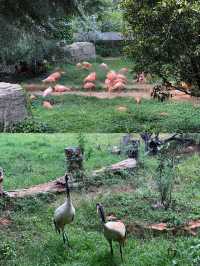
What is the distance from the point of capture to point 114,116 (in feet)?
46.4

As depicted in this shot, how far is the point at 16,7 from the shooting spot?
5.88 m

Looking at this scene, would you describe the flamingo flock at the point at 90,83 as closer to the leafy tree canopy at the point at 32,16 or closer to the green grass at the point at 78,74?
the green grass at the point at 78,74

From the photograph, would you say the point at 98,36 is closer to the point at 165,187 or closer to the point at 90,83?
the point at 90,83

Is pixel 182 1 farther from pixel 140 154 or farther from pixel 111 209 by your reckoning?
pixel 111 209

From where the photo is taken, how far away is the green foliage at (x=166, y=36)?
32.5 ft

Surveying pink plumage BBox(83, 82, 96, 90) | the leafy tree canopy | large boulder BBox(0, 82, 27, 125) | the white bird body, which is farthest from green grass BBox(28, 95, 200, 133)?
the white bird body

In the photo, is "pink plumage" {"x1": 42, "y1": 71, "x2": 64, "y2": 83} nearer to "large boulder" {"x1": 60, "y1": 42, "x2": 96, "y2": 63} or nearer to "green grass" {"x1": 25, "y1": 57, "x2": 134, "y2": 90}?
"green grass" {"x1": 25, "y1": 57, "x2": 134, "y2": 90}

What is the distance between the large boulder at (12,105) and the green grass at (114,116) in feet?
→ 1.98

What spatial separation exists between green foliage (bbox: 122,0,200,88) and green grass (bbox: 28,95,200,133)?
4.49ft

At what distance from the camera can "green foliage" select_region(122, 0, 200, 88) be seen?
991cm

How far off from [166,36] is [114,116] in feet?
13.9

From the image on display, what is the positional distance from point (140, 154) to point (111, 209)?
2.57 meters

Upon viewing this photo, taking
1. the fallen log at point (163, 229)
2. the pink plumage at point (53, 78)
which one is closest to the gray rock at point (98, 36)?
the pink plumage at point (53, 78)

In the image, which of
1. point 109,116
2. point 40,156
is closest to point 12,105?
point 109,116
